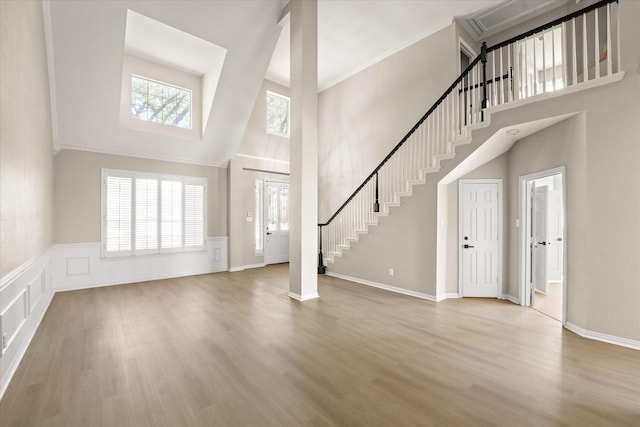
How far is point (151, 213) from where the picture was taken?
21.2ft

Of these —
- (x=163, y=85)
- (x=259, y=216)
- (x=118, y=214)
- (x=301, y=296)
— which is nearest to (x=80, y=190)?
(x=118, y=214)

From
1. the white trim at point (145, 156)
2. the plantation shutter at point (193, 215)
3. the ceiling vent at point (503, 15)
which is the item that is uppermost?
the ceiling vent at point (503, 15)

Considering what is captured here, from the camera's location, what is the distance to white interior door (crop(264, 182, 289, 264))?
834cm

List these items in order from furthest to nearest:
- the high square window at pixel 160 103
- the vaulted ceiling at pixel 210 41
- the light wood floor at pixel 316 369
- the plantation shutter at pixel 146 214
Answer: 1. the plantation shutter at pixel 146 214
2. the high square window at pixel 160 103
3. the vaulted ceiling at pixel 210 41
4. the light wood floor at pixel 316 369

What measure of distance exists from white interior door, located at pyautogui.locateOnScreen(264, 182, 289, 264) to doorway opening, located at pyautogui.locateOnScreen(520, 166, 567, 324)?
601 cm

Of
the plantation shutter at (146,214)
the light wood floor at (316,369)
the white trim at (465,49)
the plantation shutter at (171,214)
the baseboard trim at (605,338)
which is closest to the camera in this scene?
the light wood floor at (316,369)

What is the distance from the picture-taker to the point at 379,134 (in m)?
7.21

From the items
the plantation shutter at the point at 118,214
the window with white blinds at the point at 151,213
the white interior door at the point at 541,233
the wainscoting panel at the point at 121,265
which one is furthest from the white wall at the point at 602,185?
the plantation shutter at the point at 118,214

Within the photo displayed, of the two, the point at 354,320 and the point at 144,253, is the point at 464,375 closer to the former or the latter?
the point at 354,320

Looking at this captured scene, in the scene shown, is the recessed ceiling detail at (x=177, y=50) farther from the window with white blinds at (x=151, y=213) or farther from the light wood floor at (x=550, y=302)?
the light wood floor at (x=550, y=302)

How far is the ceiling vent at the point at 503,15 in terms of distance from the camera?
5.49 m

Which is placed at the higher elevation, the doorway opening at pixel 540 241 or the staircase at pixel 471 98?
the staircase at pixel 471 98

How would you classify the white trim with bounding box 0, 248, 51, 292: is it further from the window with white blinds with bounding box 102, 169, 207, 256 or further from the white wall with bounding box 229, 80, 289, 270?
the white wall with bounding box 229, 80, 289, 270

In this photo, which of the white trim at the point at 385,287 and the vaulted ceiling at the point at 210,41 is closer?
the vaulted ceiling at the point at 210,41
